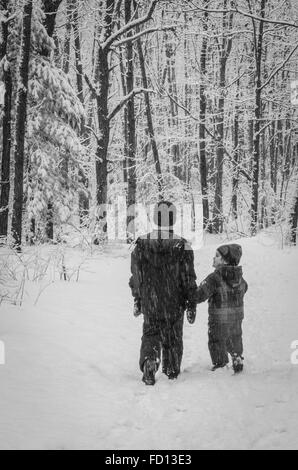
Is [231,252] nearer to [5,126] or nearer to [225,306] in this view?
[225,306]

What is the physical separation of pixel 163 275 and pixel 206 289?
550mm

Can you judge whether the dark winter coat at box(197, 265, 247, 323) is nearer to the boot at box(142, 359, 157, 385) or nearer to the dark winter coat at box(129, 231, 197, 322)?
the dark winter coat at box(129, 231, 197, 322)

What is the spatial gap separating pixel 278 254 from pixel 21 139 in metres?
8.30

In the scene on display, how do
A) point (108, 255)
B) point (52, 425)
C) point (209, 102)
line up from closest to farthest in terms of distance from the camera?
point (52, 425) → point (108, 255) → point (209, 102)

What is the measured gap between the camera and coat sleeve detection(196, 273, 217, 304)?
15.1 ft

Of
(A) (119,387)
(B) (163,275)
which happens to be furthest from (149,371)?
(B) (163,275)

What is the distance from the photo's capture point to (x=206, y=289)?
4.64 m

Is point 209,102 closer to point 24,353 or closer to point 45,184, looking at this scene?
point 45,184

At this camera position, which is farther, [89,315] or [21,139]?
[21,139]

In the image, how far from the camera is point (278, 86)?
773 inches

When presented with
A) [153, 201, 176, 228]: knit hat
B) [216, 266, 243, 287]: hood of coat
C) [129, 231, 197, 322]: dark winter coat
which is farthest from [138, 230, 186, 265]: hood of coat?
[216, 266, 243, 287]: hood of coat

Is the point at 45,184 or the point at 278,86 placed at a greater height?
the point at 278,86
